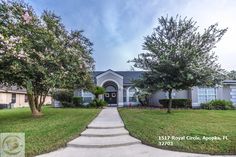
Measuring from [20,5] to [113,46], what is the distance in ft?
38.5

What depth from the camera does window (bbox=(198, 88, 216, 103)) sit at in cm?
2253

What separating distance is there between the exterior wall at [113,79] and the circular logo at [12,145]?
19.5 metres

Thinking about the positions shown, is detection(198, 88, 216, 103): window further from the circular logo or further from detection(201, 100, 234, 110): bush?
the circular logo

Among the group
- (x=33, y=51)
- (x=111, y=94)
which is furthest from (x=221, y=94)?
(x=33, y=51)

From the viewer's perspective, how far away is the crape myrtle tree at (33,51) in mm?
9781

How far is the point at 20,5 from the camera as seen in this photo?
11359mm

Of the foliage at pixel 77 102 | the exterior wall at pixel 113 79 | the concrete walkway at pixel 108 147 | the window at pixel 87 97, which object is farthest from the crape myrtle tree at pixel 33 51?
the exterior wall at pixel 113 79

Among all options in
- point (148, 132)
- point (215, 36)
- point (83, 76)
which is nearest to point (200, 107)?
point (215, 36)

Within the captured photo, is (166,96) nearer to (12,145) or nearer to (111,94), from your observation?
(111,94)

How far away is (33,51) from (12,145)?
5923 millimetres

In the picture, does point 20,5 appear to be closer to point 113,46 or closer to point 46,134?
point 46,134

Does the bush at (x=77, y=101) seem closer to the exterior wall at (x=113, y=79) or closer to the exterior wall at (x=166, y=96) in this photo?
the exterior wall at (x=113, y=79)

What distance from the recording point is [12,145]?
5914 millimetres

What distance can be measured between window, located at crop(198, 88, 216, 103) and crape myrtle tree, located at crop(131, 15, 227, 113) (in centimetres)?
916
